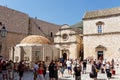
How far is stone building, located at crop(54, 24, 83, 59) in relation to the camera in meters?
36.0

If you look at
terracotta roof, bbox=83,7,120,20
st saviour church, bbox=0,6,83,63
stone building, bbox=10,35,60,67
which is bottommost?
stone building, bbox=10,35,60,67

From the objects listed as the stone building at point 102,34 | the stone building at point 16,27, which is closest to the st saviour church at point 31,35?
the stone building at point 16,27

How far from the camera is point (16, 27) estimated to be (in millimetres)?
36844

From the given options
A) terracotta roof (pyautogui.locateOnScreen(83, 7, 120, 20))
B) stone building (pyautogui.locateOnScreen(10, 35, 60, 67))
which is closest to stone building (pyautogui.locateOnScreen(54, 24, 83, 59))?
terracotta roof (pyautogui.locateOnScreen(83, 7, 120, 20))

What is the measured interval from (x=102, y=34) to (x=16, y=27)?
15.7m

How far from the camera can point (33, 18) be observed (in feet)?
139

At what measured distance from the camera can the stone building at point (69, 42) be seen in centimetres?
3600

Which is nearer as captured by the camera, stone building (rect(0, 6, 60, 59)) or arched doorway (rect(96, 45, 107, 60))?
arched doorway (rect(96, 45, 107, 60))

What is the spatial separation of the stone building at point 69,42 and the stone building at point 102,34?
392cm

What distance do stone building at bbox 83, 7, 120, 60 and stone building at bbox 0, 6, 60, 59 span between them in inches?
499

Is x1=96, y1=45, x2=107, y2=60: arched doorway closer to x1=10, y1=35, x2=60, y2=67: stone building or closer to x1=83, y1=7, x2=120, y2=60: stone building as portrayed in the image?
x1=83, y1=7, x2=120, y2=60: stone building

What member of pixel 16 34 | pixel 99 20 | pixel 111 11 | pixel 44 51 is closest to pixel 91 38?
pixel 99 20

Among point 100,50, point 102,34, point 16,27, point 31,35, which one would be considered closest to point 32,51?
point 31,35

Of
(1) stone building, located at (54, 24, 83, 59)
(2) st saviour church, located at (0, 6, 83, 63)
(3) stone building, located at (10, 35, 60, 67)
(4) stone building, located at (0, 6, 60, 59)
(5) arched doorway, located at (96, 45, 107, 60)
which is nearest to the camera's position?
(3) stone building, located at (10, 35, 60, 67)
